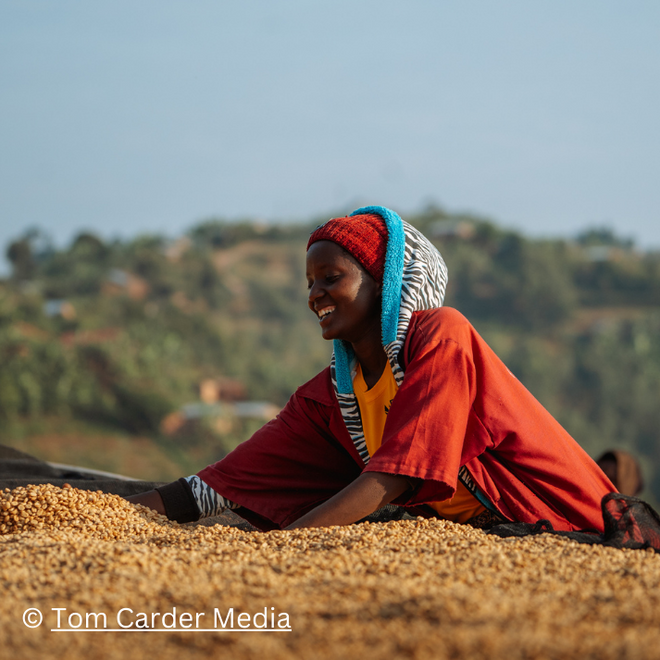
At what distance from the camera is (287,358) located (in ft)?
75.4

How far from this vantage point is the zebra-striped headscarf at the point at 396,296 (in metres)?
2.68

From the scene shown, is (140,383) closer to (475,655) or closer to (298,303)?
(298,303)

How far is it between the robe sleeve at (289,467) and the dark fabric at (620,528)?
0.82 meters

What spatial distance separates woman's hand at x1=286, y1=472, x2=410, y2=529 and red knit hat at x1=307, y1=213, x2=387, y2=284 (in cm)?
74

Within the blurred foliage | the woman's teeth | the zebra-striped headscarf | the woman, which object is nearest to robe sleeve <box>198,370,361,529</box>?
the woman

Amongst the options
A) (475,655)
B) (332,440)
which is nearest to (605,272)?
(332,440)

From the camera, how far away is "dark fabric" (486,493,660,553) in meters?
2.23

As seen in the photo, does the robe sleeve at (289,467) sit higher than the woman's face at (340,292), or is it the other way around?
the woman's face at (340,292)

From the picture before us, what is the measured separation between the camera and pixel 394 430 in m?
2.44

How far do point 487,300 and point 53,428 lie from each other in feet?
48.7

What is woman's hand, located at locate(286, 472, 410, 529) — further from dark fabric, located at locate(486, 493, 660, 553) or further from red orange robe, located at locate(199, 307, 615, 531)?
dark fabric, located at locate(486, 493, 660, 553)

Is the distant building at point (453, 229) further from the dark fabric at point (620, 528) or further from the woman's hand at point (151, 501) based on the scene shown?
the dark fabric at point (620, 528)

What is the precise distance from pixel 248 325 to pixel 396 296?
2218 centimetres

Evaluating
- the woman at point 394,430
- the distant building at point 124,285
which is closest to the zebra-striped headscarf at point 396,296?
the woman at point 394,430
